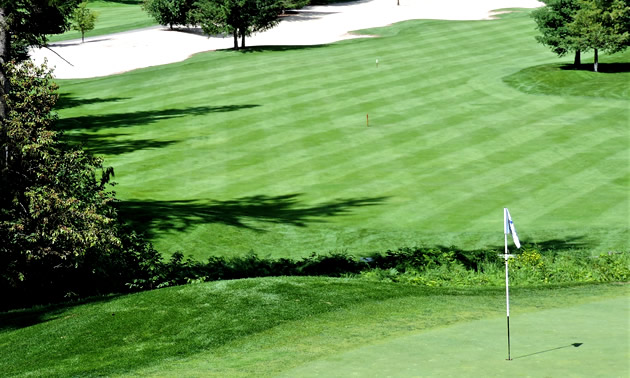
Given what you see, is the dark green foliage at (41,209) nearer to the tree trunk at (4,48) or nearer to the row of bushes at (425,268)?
the tree trunk at (4,48)

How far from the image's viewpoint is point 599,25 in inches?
1836

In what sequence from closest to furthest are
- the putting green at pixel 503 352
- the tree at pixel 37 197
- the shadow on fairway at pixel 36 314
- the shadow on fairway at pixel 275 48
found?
the putting green at pixel 503 352, the shadow on fairway at pixel 36 314, the tree at pixel 37 197, the shadow on fairway at pixel 275 48

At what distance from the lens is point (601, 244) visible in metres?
20.8

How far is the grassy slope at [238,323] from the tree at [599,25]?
1393 inches

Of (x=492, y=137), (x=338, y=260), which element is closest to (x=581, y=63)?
(x=492, y=137)

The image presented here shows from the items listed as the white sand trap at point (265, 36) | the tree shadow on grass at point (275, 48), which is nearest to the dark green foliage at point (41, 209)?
the white sand trap at point (265, 36)

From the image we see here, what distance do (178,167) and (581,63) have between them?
31.3m

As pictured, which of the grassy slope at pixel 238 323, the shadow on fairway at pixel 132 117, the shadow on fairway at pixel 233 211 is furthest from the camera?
the shadow on fairway at pixel 132 117

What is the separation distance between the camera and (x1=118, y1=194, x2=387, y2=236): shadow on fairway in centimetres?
2158

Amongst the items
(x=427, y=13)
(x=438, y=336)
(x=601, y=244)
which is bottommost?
(x=601, y=244)

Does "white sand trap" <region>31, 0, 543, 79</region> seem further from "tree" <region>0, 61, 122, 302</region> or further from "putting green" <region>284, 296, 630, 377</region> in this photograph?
"putting green" <region>284, 296, 630, 377</region>

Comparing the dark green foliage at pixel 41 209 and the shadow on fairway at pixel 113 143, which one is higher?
the dark green foliage at pixel 41 209

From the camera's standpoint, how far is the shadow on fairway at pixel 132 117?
37375mm

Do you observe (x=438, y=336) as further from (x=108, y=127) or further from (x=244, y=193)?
(x=108, y=127)
